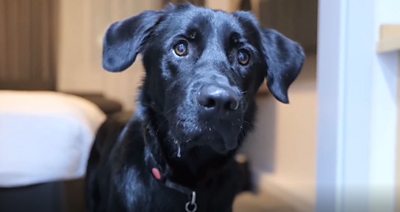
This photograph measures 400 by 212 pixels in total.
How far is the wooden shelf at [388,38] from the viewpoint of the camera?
3.80ft

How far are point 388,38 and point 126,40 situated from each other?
0.63m

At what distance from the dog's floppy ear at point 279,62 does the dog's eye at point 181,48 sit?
0.72 feet

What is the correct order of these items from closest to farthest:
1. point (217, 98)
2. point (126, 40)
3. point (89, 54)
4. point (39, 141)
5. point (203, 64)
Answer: point (217, 98) → point (203, 64) → point (126, 40) → point (39, 141) → point (89, 54)

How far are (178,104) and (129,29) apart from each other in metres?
0.26

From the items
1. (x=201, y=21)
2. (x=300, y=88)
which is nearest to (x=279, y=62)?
(x=201, y=21)

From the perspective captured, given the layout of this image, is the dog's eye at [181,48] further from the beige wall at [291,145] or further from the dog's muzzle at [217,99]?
the beige wall at [291,145]

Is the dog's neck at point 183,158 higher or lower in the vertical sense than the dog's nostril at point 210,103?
lower

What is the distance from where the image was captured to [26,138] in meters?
1.62

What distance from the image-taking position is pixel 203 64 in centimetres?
105

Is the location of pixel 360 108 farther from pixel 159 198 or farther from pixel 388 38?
pixel 159 198

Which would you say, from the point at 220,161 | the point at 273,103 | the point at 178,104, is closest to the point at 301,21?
the point at 273,103

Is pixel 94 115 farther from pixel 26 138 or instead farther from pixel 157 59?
pixel 157 59

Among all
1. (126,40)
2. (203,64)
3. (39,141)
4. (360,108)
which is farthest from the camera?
(39,141)

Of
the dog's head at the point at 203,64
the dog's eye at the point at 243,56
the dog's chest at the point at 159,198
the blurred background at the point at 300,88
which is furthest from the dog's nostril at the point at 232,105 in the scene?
the blurred background at the point at 300,88
